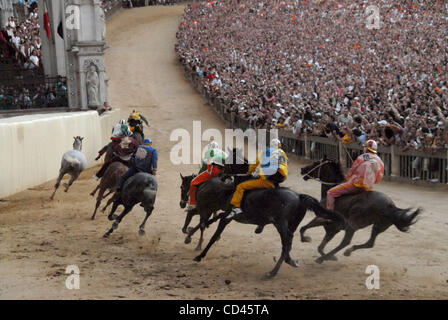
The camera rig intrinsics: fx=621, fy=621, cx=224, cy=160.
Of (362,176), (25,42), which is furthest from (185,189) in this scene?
(25,42)

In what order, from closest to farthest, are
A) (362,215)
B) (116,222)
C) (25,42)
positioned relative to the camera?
(362,215)
(116,222)
(25,42)

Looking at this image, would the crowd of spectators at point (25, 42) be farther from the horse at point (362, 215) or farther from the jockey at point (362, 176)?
the jockey at point (362, 176)

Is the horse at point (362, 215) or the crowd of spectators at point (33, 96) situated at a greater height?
the crowd of spectators at point (33, 96)

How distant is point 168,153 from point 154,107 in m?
9.29

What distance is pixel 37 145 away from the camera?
1911cm

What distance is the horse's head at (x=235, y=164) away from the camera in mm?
10922

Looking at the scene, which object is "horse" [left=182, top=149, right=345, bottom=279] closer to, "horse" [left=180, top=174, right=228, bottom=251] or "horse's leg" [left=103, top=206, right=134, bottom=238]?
"horse" [left=180, top=174, right=228, bottom=251]

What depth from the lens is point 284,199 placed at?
9914 mm

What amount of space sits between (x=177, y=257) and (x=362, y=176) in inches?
141

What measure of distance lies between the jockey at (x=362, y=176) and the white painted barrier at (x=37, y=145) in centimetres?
997

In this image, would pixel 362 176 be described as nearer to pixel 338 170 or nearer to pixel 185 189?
pixel 338 170


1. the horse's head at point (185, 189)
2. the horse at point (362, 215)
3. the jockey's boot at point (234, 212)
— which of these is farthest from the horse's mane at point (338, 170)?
the horse's head at point (185, 189)

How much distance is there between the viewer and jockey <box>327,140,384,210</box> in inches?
408
